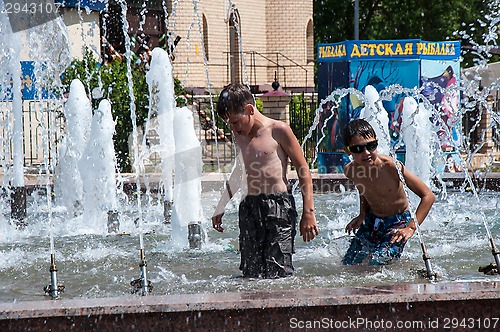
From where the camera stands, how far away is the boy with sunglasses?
17.9 ft

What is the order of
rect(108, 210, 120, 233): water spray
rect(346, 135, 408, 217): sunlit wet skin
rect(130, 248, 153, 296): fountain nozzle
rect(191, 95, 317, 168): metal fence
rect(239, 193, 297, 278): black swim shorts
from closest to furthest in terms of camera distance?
rect(130, 248, 153, 296): fountain nozzle, rect(239, 193, 297, 278): black swim shorts, rect(346, 135, 408, 217): sunlit wet skin, rect(108, 210, 120, 233): water spray, rect(191, 95, 317, 168): metal fence

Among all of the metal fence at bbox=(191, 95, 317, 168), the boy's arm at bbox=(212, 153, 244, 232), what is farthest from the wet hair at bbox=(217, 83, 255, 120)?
the metal fence at bbox=(191, 95, 317, 168)

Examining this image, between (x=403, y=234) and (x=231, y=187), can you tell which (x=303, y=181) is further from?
(x=403, y=234)

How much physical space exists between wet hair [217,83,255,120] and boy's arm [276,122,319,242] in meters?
0.25

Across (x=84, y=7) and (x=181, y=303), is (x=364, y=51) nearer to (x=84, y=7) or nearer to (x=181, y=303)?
(x=84, y=7)

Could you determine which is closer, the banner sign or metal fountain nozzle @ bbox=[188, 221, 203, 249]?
metal fountain nozzle @ bbox=[188, 221, 203, 249]

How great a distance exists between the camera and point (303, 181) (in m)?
5.09

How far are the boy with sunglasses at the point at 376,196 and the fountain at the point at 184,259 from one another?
0.43ft

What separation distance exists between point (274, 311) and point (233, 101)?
1368 millimetres

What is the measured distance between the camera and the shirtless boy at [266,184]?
5102mm

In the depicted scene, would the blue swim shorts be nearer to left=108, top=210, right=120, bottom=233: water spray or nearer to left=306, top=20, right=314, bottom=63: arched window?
left=108, top=210, right=120, bottom=233: water spray

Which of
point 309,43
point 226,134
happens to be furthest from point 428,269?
point 309,43

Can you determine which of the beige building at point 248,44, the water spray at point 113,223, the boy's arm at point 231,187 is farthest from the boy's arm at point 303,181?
the beige building at point 248,44

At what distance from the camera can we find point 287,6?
30.9 m
